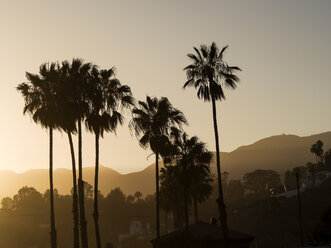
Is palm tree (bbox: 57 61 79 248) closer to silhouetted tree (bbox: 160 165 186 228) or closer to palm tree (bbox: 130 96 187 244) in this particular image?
palm tree (bbox: 130 96 187 244)

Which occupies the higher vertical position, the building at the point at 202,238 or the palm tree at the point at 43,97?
the palm tree at the point at 43,97

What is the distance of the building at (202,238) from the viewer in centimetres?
5703

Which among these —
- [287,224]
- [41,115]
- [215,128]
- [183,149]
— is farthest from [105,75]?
[287,224]

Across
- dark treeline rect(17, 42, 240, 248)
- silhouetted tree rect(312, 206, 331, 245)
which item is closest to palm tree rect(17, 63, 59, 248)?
dark treeline rect(17, 42, 240, 248)

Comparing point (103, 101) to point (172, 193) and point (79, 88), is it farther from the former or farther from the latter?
point (172, 193)

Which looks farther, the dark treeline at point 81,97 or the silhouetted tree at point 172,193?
the silhouetted tree at point 172,193

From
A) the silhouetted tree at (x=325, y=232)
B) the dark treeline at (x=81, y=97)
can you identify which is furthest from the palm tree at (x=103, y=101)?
the silhouetted tree at (x=325, y=232)

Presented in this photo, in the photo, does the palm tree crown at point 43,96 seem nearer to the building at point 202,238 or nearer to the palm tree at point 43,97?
the palm tree at point 43,97

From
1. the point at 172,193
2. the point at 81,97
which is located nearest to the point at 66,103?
the point at 81,97

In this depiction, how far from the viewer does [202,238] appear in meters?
57.1

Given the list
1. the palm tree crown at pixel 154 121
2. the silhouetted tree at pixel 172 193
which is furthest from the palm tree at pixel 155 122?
the silhouetted tree at pixel 172 193

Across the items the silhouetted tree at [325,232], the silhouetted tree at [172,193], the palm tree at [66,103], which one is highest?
the palm tree at [66,103]

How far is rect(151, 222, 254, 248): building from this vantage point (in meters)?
57.0

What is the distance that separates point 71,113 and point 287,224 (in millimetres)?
127535
